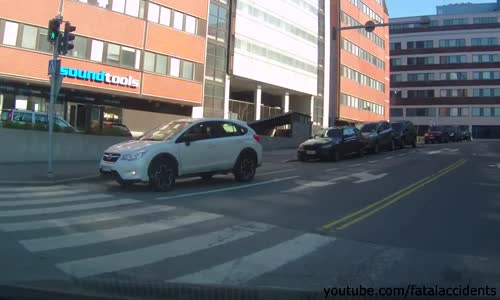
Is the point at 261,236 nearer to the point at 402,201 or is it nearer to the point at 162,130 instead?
the point at 402,201

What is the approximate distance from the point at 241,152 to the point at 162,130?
92.7 inches

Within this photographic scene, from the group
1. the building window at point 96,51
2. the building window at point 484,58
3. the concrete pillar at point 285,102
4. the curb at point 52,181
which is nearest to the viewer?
the curb at point 52,181

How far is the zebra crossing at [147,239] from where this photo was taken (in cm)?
557

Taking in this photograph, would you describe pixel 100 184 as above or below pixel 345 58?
below

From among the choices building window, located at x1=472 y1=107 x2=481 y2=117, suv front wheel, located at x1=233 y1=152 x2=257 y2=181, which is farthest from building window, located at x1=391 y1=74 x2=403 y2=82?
suv front wheel, located at x1=233 y1=152 x2=257 y2=181

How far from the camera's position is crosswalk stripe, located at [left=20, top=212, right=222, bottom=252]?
21.3 ft

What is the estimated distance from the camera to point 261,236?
735 cm

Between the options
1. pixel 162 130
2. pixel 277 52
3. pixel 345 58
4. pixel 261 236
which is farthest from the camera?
pixel 345 58

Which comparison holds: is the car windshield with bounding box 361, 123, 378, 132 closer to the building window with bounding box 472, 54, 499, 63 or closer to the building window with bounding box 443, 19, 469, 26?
the building window with bounding box 472, 54, 499, 63

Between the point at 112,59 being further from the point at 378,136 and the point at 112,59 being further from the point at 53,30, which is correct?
the point at 53,30

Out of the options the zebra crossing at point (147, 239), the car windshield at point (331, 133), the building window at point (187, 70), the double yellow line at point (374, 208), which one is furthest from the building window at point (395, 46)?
the zebra crossing at point (147, 239)

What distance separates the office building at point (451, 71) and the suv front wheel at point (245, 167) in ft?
278

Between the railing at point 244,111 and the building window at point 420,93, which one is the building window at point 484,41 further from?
the railing at point 244,111

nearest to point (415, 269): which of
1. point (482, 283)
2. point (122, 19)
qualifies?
point (482, 283)
